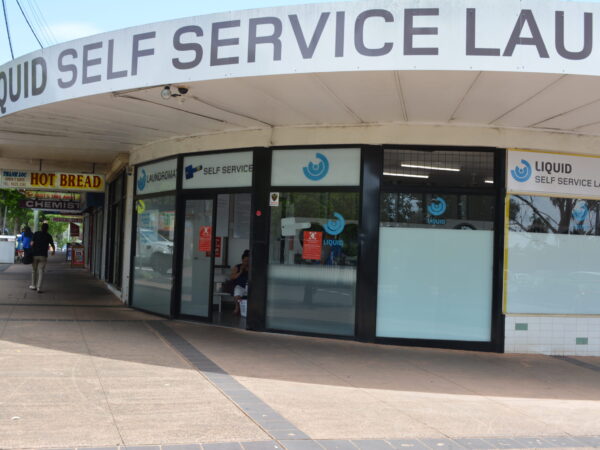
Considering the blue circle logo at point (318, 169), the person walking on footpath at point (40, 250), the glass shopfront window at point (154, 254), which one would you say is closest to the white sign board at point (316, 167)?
the blue circle logo at point (318, 169)

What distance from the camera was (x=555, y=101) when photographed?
7.37 m

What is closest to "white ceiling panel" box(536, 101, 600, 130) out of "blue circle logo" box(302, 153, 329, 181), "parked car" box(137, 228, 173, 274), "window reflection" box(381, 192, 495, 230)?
"window reflection" box(381, 192, 495, 230)

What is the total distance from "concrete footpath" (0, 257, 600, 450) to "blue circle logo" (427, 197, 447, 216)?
6.42 feet

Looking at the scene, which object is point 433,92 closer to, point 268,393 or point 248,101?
point 248,101

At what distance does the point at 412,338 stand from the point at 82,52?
19.3 ft

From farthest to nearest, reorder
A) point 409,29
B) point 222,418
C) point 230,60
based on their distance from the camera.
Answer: point 230,60
point 409,29
point 222,418

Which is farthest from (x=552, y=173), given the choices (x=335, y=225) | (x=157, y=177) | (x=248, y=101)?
(x=157, y=177)

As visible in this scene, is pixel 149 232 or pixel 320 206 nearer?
pixel 320 206

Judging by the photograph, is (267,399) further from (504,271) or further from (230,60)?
(504,271)

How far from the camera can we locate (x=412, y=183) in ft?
29.5

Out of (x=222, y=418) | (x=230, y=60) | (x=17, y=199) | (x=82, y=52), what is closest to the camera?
(x=222, y=418)

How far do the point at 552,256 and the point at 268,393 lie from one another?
510 centimetres

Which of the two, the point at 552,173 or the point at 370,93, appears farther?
the point at 552,173

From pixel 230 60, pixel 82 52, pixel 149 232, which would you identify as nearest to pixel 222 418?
pixel 230 60
